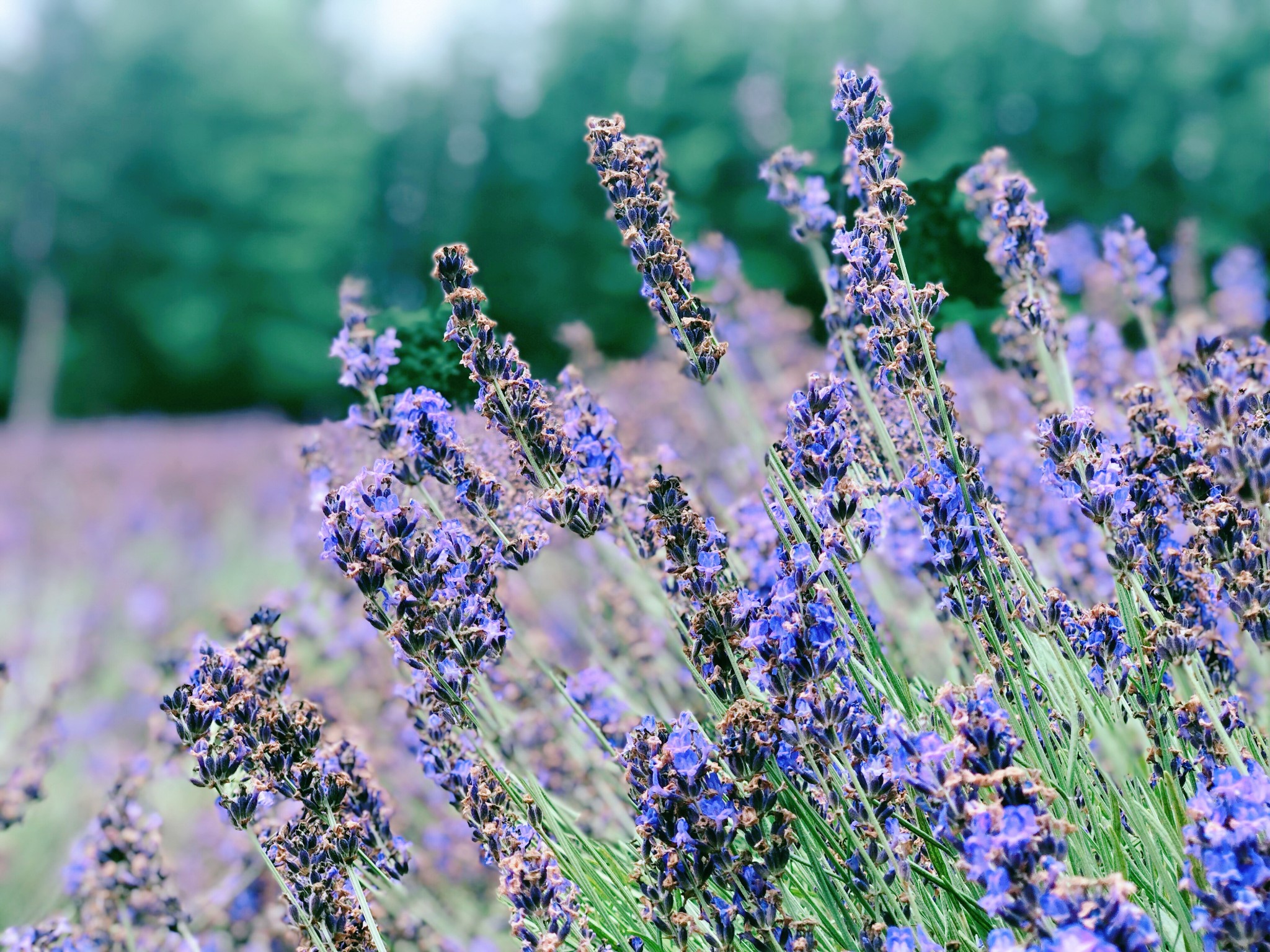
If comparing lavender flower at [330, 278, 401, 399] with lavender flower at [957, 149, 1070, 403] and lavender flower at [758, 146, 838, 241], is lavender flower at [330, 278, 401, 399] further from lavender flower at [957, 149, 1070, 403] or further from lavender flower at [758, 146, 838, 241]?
lavender flower at [957, 149, 1070, 403]

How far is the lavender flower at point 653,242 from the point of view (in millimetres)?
1400

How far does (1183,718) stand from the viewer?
1332mm

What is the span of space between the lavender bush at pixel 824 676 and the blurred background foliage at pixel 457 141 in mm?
A: 7044

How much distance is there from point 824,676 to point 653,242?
1.96 feet

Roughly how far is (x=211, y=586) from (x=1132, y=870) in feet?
21.6

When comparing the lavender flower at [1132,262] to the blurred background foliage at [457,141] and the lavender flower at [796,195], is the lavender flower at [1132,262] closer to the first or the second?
the lavender flower at [796,195]

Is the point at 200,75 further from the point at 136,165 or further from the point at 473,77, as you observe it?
the point at 473,77

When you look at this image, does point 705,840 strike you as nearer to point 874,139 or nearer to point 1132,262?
point 874,139

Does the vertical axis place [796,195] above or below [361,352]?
above

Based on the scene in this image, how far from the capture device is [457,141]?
68.9 ft

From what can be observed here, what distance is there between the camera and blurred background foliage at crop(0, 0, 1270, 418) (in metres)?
13.8

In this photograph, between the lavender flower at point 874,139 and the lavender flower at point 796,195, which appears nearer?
the lavender flower at point 874,139

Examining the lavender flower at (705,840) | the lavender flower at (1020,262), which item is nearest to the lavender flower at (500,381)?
the lavender flower at (705,840)

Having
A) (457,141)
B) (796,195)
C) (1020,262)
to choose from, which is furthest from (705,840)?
(457,141)
